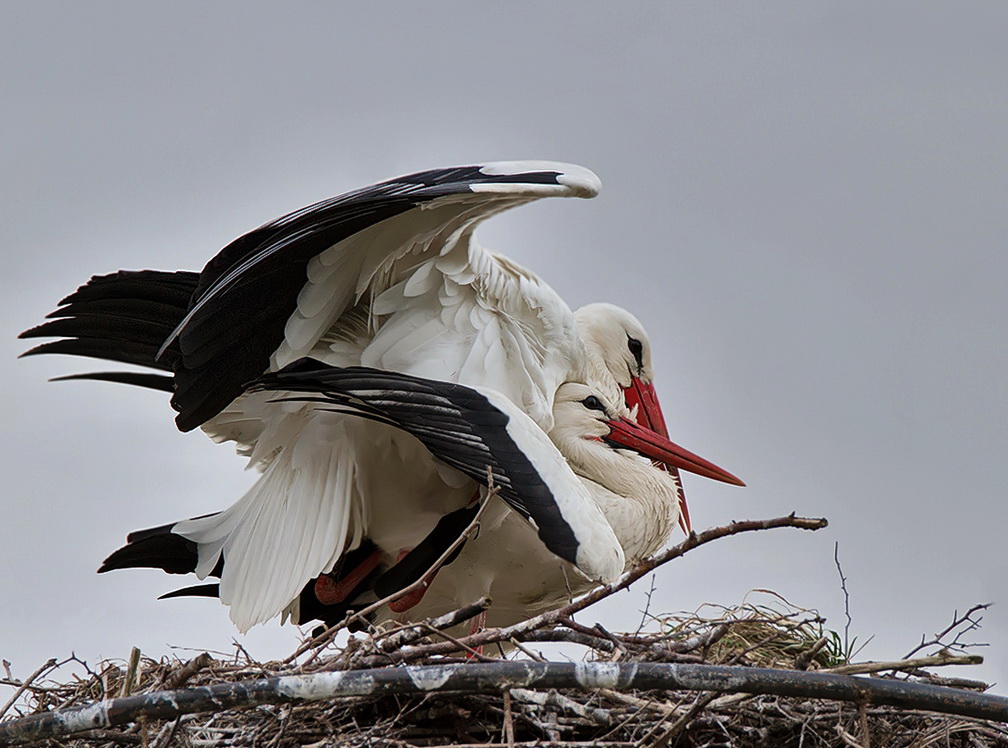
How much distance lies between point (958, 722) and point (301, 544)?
153 cm

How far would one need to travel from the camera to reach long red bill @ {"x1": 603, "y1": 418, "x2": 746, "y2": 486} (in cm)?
406

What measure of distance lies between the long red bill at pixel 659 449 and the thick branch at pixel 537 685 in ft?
4.70

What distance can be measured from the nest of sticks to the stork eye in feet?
5.30

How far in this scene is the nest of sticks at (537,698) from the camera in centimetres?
265

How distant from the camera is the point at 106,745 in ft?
9.83

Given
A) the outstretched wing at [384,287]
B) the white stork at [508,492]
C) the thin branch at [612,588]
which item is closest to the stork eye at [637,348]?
the white stork at [508,492]

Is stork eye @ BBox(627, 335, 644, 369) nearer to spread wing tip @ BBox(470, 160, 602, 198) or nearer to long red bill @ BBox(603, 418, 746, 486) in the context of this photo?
long red bill @ BBox(603, 418, 746, 486)

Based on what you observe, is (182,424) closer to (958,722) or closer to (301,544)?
(301,544)

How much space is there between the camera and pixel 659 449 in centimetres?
414

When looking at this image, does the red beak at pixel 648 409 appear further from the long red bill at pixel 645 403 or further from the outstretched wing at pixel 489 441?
the outstretched wing at pixel 489 441

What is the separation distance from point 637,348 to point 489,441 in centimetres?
161

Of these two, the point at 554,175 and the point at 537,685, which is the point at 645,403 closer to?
the point at 554,175

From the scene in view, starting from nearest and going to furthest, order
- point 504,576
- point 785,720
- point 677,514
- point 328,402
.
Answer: point 785,720 < point 328,402 < point 504,576 < point 677,514

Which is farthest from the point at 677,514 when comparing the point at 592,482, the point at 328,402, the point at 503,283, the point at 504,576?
the point at 328,402
